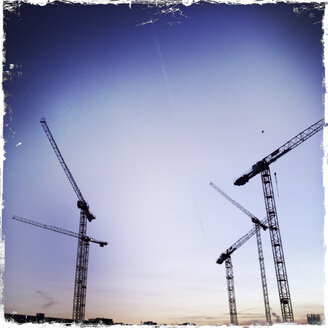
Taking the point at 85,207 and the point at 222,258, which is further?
→ the point at 222,258

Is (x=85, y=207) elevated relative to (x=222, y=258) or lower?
elevated

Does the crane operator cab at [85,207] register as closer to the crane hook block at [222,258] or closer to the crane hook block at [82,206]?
the crane hook block at [82,206]

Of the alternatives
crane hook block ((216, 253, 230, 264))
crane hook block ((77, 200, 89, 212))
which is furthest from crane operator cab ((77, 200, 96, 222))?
crane hook block ((216, 253, 230, 264))

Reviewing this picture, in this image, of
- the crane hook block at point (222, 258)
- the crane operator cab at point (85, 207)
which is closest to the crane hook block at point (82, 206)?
the crane operator cab at point (85, 207)

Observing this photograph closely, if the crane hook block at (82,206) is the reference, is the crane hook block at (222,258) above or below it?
below

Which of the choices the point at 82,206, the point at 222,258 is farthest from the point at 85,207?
the point at 222,258

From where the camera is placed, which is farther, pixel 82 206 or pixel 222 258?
pixel 222 258

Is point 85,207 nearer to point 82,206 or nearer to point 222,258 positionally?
point 82,206

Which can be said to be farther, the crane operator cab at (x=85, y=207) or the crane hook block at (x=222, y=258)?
the crane hook block at (x=222, y=258)

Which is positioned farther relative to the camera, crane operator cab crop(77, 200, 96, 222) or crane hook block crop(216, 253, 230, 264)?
crane hook block crop(216, 253, 230, 264)

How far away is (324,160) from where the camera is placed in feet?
26.1

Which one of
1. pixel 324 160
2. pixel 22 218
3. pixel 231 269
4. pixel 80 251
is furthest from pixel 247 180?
pixel 22 218

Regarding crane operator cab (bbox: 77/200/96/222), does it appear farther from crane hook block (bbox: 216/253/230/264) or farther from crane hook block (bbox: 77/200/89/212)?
crane hook block (bbox: 216/253/230/264)

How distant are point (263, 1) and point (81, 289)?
5815cm
